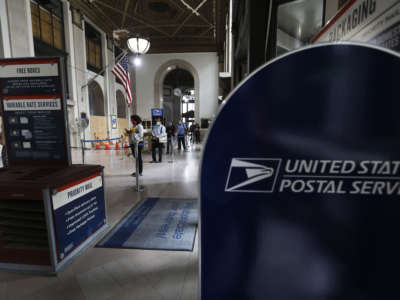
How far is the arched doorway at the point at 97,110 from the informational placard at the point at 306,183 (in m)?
14.9

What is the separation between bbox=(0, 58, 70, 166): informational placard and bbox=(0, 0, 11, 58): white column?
7032mm

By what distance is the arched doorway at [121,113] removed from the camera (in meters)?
17.9

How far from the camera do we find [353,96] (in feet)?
1.98

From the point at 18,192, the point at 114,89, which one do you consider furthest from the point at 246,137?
the point at 114,89

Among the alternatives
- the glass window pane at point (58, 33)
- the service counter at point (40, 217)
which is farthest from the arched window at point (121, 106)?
the service counter at point (40, 217)

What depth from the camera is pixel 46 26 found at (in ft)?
32.9

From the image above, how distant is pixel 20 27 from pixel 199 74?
40.0 ft

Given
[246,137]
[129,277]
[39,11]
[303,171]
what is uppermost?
[39,11]

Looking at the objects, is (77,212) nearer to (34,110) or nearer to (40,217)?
(40,217)

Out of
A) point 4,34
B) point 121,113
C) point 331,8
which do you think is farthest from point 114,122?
point 331,8

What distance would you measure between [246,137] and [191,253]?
2.14m

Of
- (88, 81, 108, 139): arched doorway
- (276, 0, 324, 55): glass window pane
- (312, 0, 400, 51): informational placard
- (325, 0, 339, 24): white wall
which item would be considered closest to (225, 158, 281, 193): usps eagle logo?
(312, 0, 400, 51): informational placard

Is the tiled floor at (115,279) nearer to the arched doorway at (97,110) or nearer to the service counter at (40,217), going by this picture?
the service counter at (40,217)

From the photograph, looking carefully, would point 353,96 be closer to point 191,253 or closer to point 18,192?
point 191,253
